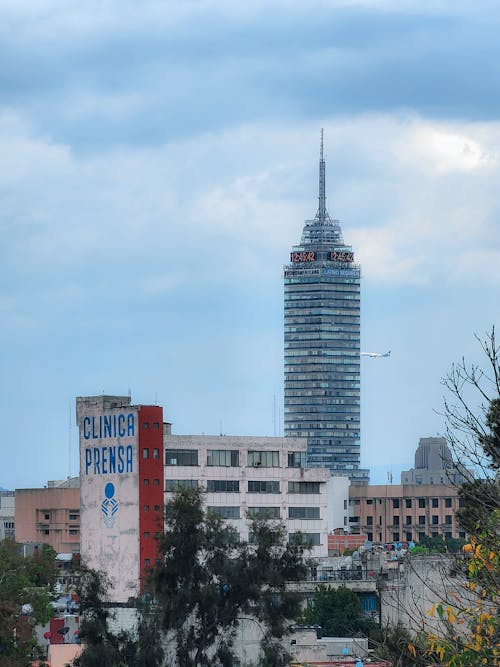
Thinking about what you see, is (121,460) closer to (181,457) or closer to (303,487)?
(181,457)

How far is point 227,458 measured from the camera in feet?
517

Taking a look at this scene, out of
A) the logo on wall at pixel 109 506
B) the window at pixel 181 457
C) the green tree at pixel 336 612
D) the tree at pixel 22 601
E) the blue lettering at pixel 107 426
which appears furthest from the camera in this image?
the window at pixel 181 457

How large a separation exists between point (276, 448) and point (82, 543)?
2656cm

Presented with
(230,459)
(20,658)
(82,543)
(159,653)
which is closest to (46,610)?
(20,658)

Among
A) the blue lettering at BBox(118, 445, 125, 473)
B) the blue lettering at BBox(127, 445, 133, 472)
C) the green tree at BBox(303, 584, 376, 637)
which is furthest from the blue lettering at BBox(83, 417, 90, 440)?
the green tree at BBox(303, 584, 376, 637)

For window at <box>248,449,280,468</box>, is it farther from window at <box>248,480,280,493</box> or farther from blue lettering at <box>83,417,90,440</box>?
blue lettering at <box>83,417,90,440</box>

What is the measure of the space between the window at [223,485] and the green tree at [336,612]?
44.5 meters

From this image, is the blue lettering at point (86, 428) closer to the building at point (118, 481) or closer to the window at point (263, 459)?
the building at point (118, 481)

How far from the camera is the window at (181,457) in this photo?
6043 inches

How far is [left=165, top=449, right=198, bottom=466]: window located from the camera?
153500 mm

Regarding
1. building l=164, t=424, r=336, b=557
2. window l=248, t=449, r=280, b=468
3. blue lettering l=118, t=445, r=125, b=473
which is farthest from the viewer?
window l=248, t=449, r=280, b=468

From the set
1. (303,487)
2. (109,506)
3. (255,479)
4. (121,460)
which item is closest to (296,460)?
(303,487)

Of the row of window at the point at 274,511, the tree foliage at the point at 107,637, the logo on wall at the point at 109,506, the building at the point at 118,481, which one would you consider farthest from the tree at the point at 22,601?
the row of window at the point at 274,511

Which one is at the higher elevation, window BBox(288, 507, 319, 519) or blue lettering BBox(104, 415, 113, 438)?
blue lettering BBox(104, 415, 113, 438)
